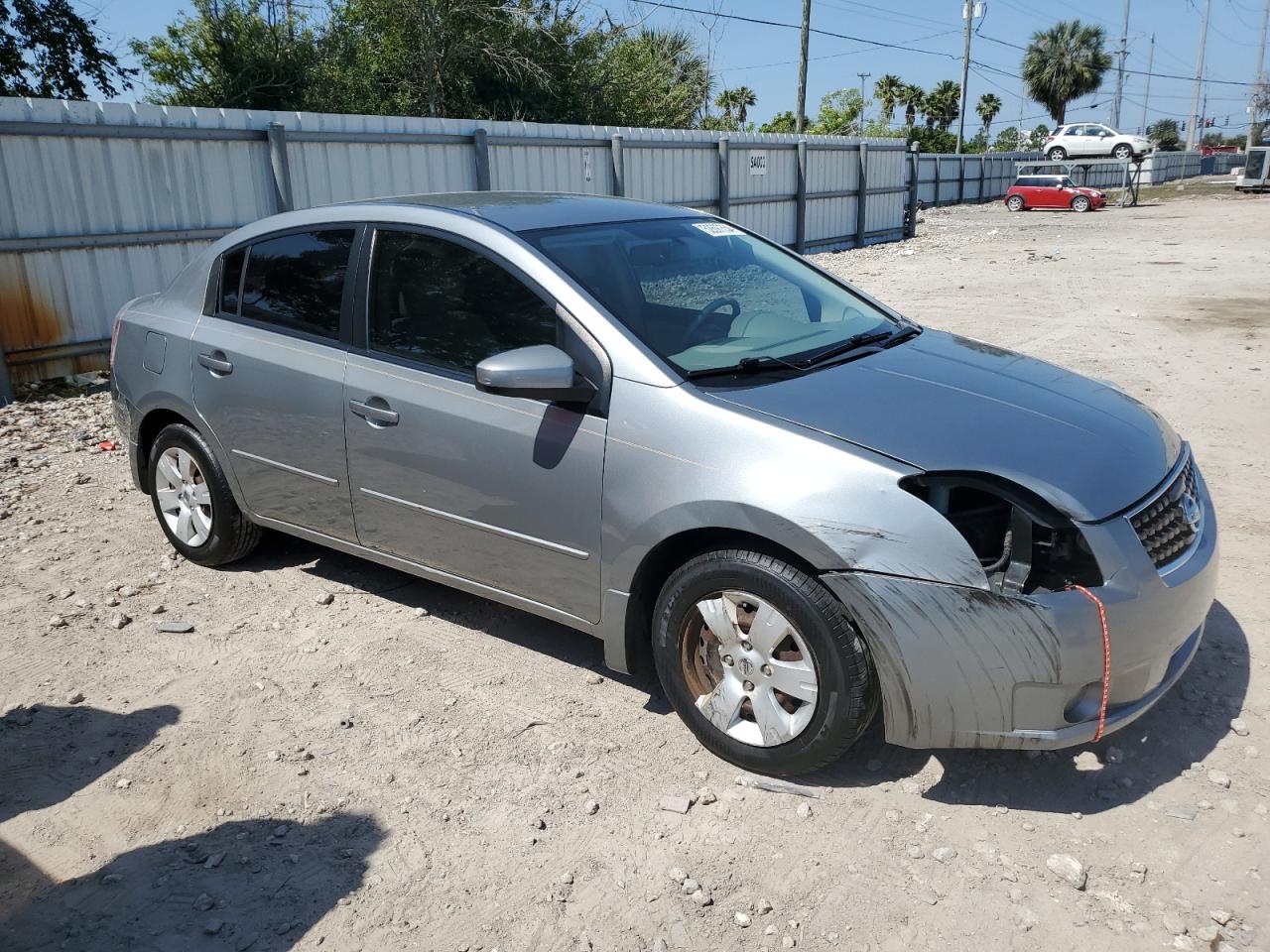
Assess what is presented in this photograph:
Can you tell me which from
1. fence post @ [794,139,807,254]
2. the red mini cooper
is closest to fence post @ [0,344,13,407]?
fence post @ [794,139,807,254]

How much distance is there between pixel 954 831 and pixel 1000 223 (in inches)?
1185

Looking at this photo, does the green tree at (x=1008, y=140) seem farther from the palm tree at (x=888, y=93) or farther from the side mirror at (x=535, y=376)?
the side mirror at (x=535, y=376)

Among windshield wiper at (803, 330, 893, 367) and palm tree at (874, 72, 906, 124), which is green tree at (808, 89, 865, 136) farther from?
windshield wiper at (803, 330, 893, 367)

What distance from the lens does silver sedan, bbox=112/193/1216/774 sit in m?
2.97

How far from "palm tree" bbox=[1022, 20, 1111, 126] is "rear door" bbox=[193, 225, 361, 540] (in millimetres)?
71414

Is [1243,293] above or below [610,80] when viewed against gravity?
below

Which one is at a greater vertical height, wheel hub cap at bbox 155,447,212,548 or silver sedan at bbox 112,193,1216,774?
silver sedan at bbox 112,193,1216,774

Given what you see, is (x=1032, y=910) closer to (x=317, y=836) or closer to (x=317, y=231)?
(x=317, y=836)

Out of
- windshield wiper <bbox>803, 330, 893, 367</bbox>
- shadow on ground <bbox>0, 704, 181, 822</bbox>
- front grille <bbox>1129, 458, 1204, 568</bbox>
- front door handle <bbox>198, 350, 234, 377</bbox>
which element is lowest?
shadow on ground <bbox>0, 704, 181, 822</bbox>

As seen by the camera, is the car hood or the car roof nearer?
the car hood

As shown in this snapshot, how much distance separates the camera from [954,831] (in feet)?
10.2

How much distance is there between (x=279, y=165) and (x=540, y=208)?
7636 mm

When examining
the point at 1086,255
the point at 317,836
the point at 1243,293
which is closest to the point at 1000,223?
the point at 1086,255

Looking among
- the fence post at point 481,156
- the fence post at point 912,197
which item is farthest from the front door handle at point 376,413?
the fence post at point 912,197
